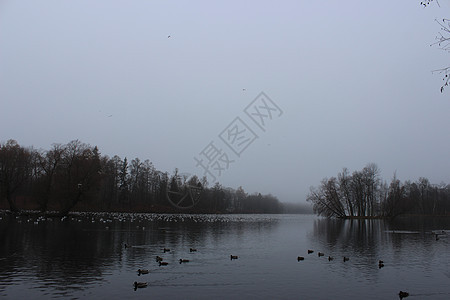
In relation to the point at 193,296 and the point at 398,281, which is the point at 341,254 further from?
the point at 193,296

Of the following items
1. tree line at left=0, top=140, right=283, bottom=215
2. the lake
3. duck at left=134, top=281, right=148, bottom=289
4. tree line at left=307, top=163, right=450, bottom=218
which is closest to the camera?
the lake

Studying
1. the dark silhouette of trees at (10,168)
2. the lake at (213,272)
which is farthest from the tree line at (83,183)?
the lake at (213,272)

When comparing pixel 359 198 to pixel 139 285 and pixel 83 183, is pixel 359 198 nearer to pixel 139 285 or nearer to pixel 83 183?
pixel 83 183

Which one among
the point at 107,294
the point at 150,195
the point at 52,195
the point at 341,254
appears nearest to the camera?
the point at 107,294

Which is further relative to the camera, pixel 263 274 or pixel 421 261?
pixel 421 261

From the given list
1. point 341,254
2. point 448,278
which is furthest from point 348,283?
point 341,254

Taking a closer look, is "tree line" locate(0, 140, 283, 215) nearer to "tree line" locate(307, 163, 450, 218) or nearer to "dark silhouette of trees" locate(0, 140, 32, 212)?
"dark silhouette of trees" locate(0, 140, 32, 212)

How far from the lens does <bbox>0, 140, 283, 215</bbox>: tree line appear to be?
60.9 m

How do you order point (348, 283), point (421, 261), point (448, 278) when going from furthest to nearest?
point (421, 261), point (448, 278), point (348, 283)

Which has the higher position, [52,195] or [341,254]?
[52,195]

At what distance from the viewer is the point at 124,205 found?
4141 inches

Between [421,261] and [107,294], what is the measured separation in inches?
767

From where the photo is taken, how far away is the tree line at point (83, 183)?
60.9m

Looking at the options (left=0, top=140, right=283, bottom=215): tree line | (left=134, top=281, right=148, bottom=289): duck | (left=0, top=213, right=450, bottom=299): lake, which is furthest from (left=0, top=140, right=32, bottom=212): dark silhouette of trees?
(left=134, top=281, right=148, bottom=289): duck
